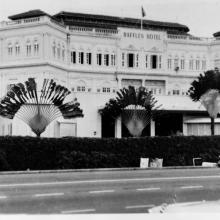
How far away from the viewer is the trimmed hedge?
2403 centimetres

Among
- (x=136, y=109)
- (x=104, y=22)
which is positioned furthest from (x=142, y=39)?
(x=136, y=109)

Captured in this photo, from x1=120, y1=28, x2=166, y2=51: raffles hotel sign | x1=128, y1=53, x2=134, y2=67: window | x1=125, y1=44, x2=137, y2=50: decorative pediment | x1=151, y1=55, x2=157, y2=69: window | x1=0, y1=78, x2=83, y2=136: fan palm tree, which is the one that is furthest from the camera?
x1=151, y1=55, x2=157, y2=69: window

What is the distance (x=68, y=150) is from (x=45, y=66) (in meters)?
27.8

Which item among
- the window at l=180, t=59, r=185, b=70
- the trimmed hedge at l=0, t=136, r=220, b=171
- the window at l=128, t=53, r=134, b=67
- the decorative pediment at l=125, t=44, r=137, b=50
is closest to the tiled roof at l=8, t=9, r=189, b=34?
the decorative pediment at l=125, t=44, r=137, b=50

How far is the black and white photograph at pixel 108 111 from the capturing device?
1320cm

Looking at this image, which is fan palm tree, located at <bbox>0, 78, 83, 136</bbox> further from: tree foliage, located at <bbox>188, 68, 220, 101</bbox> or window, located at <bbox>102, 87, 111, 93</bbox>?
window, located at <bbox>102, 87, 111, 93</bbox>

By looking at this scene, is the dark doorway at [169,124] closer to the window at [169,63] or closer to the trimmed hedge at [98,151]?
the window at [169,63]

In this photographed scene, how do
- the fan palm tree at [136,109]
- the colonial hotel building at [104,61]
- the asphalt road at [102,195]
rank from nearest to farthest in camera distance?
1. the asphalt road at [102,195]
2. the fan palm tree at [136,109]
3. the colonial hotel building at [104,61]

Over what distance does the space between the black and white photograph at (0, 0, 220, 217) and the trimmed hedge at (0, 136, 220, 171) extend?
5cm

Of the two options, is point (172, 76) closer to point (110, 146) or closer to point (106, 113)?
point (106, 113)

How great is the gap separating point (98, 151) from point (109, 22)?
123 ft

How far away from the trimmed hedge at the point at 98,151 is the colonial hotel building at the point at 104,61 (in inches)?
676

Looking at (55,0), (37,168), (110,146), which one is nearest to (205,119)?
(110,146)

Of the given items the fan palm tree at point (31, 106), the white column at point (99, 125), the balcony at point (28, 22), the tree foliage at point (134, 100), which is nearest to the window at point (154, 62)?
the balcony at point (28, 22)
